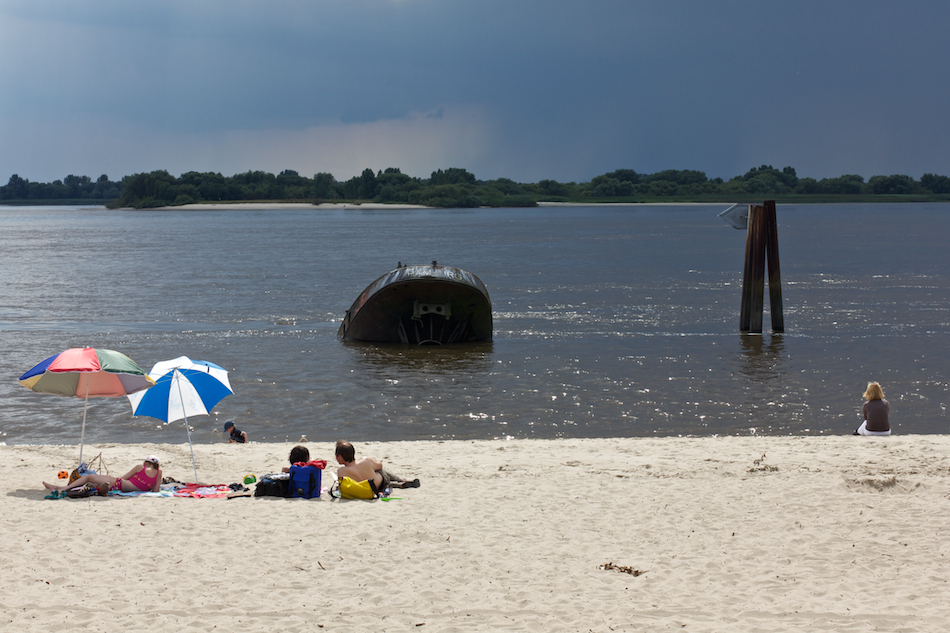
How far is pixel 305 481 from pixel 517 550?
10.1 ft

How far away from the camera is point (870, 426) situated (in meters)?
13.3

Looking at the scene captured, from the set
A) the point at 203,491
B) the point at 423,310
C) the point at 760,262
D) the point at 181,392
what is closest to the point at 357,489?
the point at 203,491

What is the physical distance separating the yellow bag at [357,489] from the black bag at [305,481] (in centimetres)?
33

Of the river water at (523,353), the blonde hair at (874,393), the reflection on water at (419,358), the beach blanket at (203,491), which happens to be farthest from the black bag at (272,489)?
the reflection on water at (419,358)

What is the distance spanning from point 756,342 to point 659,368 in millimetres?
5388

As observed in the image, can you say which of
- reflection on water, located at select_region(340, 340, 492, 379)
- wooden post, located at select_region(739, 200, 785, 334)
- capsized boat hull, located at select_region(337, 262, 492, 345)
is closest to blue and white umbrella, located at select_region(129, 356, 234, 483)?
reflection on water, located at select_region(340, 340, 492, 379)

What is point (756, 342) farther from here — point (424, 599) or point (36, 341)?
point (36, 341)

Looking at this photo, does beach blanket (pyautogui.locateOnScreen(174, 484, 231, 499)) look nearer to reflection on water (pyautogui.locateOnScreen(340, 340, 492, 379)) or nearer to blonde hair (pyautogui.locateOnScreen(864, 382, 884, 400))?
blonde hair (pyautogui.locateOnScreen(864, 382, 884, 400))

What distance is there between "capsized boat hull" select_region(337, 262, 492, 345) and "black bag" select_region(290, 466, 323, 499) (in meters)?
14.7

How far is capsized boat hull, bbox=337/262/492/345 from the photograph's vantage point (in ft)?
81.9

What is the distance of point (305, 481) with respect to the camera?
10.2 m

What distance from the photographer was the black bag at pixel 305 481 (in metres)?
10.2

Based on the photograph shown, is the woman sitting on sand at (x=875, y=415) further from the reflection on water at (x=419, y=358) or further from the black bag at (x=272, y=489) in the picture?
the reflection on water at (x=419, y=358)

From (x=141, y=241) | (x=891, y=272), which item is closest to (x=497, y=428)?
(x=891, y=272)
